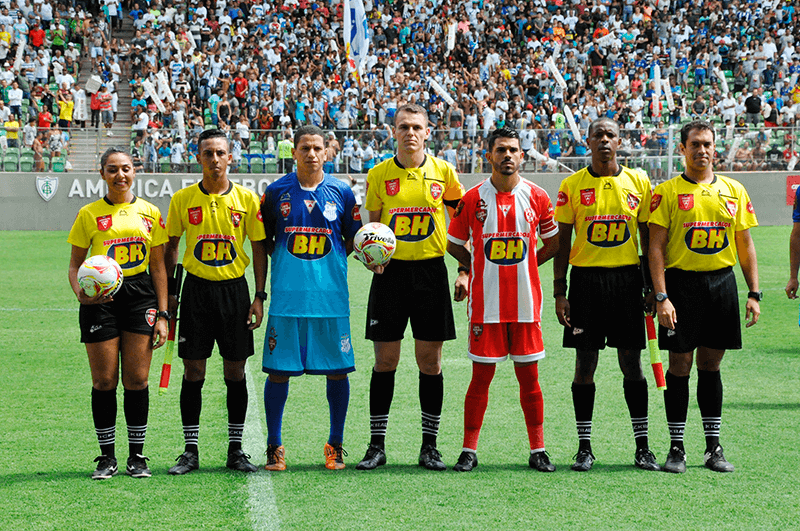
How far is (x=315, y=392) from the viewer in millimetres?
7426

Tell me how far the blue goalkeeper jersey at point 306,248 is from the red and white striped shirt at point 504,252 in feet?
2.50

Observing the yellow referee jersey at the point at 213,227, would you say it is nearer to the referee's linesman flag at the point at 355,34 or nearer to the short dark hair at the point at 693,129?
the short dark hair at the point at 693,129

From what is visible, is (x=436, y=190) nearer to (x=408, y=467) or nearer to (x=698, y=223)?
(x=698, y=223)

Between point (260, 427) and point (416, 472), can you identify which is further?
point (260, 427)

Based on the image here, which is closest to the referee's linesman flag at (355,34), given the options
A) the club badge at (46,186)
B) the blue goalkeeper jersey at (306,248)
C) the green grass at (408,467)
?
the club badge at (46,186)

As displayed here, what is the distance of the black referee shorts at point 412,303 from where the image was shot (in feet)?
17.5

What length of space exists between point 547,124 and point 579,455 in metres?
22.6

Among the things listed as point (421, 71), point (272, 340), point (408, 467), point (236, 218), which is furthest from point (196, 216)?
point (421, 71)

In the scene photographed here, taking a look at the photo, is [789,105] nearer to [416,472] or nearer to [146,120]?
[146,120]

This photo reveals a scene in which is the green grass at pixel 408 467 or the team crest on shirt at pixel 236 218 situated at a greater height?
the team crest on shirt at pixel 236 218

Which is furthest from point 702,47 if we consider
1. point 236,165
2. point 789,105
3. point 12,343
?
point 12,343

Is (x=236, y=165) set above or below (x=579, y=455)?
above

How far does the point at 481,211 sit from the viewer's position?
5.32 metres

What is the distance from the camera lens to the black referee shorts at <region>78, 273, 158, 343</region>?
195 inches
